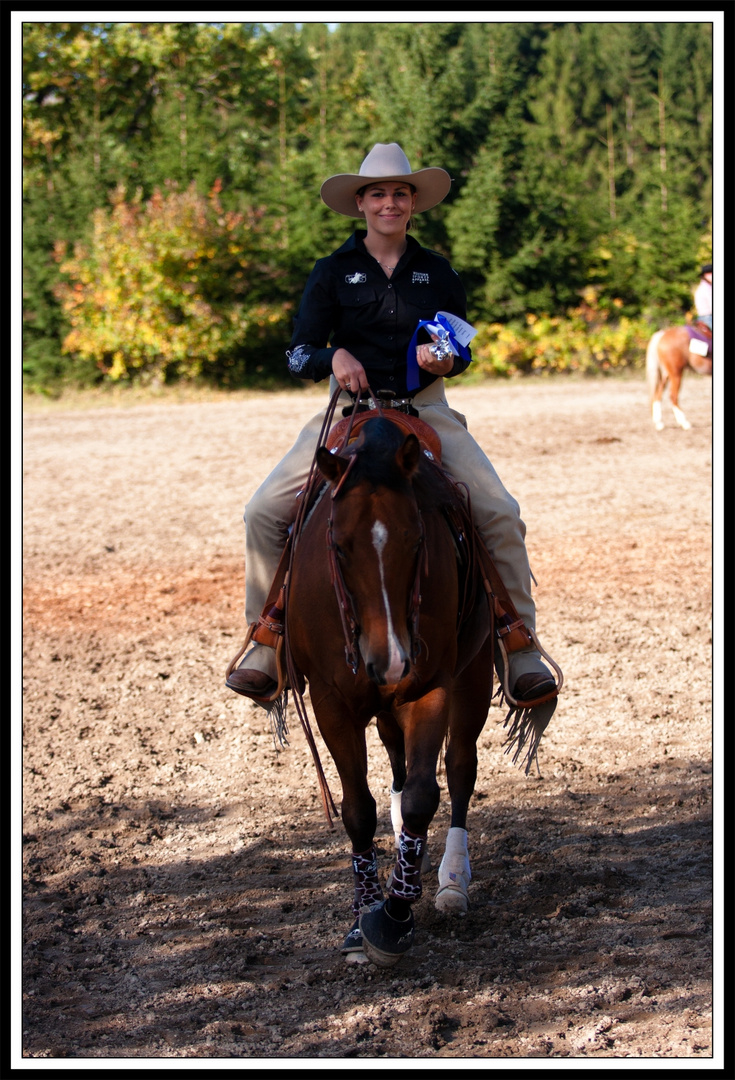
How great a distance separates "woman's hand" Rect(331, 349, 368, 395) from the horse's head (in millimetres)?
518

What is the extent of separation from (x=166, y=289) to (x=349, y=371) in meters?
23.1

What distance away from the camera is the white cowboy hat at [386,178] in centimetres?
434

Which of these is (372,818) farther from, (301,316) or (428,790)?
(301,316)

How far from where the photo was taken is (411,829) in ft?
12.6

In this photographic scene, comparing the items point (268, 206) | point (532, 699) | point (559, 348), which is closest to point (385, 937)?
point (532, 699)

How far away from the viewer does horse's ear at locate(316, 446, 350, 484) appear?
3.47 m

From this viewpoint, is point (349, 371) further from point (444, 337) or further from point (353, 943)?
point (353, 943)

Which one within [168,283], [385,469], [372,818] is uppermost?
[168,283]

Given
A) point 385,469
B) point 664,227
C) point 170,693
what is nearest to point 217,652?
point 170,693

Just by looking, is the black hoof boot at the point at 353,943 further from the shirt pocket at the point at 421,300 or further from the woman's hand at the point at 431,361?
the shirt pocket at the point at 421,300

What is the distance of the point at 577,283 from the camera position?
99.5 ft

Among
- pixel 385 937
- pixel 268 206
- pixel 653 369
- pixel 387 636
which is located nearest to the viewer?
pixel 387 636

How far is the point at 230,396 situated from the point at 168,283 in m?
3.45

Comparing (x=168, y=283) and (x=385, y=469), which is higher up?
(x=168, y=283)
